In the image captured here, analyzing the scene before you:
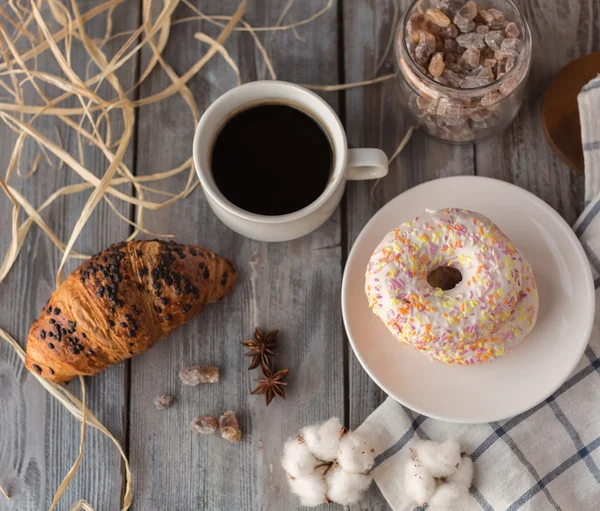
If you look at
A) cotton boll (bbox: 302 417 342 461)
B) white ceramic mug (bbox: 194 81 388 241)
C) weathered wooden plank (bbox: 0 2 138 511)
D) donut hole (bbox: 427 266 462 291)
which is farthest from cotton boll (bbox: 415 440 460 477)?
weathered wooden plank (bbox: 0 2 138 511)

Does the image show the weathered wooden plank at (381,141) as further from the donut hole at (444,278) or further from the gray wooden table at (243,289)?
the donut hole at (444,278)

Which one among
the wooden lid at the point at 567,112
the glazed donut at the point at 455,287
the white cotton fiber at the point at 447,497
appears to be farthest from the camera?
the wooden lid at the point at 567,112

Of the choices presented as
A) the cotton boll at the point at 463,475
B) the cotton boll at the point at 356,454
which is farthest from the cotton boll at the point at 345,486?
the cotton boll at the point at 463,475

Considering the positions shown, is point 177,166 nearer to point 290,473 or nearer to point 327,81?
point 327,81

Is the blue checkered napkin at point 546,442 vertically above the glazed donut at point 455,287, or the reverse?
the glazed donut at point 455,287

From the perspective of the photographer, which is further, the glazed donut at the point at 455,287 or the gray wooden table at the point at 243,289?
the gray wooden table at the point at 243,289

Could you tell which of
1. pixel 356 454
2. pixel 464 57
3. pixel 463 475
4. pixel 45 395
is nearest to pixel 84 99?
pixel 45 395
